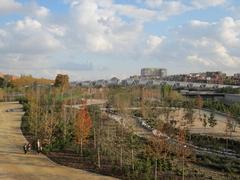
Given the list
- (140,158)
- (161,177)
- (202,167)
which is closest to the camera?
(161,177)

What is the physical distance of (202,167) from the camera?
24.7 m

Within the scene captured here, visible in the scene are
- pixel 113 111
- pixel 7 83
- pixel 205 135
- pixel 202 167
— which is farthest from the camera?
pixel 7 83

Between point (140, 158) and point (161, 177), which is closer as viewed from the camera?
point (161, 177)

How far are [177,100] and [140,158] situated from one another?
5015 cm

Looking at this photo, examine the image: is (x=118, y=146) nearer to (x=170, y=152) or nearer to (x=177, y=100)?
(x=170, y=152)

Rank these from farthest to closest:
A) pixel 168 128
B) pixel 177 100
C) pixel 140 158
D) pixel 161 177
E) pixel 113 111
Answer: pixel 177 100 → pixel 113 111 → pixel 168 128 → pixel 140 158 → pixel 161 177

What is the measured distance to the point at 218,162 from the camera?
26.0m

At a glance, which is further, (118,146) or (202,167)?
(118,146)

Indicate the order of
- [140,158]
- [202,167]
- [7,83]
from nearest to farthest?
1. [140,158]
2. [202,167]
3. [7,83]

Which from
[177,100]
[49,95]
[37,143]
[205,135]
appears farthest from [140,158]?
[177,100]

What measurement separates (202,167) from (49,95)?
36.4m

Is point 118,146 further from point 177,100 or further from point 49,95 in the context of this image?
point 177,100

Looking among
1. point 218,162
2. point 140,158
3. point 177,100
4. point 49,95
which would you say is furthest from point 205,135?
point 177,100

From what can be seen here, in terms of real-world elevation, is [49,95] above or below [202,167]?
above
